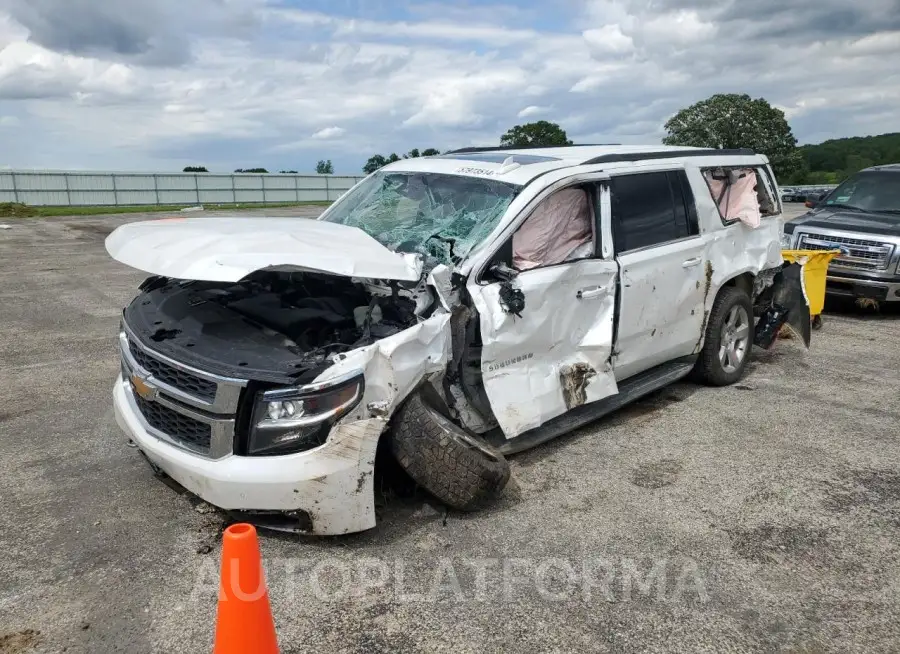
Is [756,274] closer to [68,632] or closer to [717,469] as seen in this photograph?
[717,469]

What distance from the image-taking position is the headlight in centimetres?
324

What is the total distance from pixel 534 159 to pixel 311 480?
2.80m

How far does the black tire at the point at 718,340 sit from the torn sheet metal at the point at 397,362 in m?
2.98

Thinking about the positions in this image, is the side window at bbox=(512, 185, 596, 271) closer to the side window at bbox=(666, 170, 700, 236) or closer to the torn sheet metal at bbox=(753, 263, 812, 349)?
the side window at bbox=(666, 170, 700, 236)

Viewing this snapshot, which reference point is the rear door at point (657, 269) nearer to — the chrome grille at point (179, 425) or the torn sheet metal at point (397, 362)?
the torn sheet metal at point (397, 362)

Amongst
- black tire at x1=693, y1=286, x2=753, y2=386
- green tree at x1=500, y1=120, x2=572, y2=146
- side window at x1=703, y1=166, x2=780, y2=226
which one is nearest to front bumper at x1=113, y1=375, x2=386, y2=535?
black tire at x1=693, y1=286, x2=753, y2=386

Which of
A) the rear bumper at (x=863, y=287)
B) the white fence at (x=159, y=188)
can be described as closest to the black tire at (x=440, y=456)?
the rear bumper at (x=863, y=287)

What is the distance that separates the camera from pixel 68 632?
288 centimetres

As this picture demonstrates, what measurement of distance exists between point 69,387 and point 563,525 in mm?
4276

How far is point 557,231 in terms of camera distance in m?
4.66

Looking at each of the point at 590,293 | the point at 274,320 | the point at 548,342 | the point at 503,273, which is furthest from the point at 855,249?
the point at 274,320

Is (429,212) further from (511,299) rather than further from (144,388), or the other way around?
(144,388)

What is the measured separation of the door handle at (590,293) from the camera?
451cm

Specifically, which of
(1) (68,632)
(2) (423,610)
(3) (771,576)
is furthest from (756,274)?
(1) (68,632)
